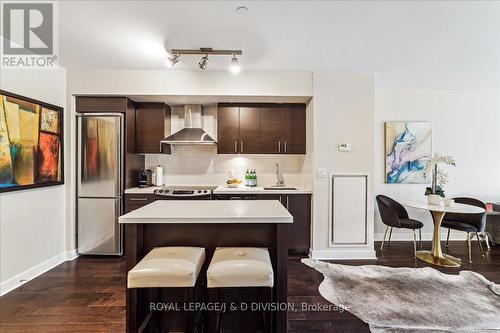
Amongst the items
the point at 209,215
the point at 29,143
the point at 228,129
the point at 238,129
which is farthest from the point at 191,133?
the point at 209,215

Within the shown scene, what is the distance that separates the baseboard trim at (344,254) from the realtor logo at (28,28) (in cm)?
399

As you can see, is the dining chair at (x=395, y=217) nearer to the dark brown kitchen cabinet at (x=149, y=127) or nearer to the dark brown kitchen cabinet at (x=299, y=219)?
the dark brown kitchen cabinet at (x=299, y=219)

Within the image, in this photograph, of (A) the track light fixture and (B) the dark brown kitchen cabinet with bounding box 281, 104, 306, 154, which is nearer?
(A) the track light fixture

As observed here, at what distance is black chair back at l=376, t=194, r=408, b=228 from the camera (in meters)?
3.54

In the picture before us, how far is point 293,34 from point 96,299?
3.31m

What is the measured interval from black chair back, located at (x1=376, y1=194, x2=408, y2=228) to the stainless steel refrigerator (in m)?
3.89

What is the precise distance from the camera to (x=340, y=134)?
3490 millimetres

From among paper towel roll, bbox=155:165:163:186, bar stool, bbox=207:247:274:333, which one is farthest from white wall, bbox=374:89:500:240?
A: paper towel roll, bbox=155:165:163:186

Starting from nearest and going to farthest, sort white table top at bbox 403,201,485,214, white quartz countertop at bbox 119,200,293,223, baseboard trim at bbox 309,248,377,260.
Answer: white quartz countertop at bbox 119,200,293,223 < white table top at bbox 403,201,485,214 < baseboard trim at bbox 309,248,377,260

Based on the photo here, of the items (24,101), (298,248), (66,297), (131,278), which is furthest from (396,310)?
(24,101)

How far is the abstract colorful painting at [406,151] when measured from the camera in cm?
421

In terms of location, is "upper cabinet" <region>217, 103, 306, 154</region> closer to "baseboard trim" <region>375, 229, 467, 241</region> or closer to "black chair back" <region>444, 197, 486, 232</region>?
"baseboard trim" <region>375, 229, 467, 241</region>

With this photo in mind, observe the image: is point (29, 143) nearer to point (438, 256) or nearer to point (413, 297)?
point (413, 297)

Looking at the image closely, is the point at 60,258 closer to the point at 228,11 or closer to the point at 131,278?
the point at 131,278
